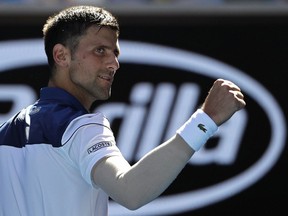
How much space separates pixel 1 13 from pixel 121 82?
40.0 inches

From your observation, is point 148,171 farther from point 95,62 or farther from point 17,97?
point 17,97

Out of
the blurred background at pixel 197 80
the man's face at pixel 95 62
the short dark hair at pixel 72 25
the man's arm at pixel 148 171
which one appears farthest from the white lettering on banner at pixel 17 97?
the man's arm at pixel 148 171

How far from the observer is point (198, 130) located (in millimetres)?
2342

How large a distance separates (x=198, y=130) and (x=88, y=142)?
31 centimetres

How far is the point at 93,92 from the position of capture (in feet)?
8.73

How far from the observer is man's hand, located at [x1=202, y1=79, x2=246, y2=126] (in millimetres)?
2332

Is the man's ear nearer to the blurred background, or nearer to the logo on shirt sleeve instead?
the logo on shirt sleeve

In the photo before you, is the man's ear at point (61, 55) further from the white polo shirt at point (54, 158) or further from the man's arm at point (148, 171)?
the man's arm at point (148, 171)

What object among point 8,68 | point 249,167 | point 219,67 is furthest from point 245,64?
point 8,68

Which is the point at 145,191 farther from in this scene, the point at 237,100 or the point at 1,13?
the point at 1,13

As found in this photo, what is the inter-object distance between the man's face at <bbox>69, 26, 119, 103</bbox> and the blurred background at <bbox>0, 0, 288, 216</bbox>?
3579 mm

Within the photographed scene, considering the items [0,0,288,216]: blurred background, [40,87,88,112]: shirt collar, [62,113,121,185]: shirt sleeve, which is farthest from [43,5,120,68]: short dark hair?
[0,0,288,216]: blurred background

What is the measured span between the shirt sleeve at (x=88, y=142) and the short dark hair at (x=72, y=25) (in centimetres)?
33

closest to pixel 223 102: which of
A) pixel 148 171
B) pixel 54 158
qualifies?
pixel 148 171
